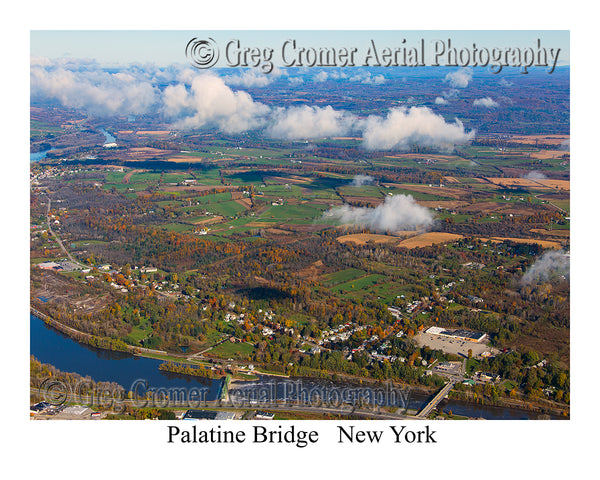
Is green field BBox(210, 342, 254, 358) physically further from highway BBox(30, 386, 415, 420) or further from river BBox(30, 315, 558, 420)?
highway BBox(30, 386, 415, 420)

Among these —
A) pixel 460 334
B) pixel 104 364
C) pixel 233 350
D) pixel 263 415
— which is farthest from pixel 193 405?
pixel 460 334

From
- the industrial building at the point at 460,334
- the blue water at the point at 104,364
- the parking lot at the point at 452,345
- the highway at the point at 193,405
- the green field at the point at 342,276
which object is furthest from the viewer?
the green field at the point at 342,276

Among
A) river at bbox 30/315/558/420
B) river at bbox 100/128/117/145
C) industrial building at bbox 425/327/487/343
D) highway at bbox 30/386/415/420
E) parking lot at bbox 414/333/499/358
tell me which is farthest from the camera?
river at bbox 100/128/117/145

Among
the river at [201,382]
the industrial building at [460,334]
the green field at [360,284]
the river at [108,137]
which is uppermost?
the river at [108,137]

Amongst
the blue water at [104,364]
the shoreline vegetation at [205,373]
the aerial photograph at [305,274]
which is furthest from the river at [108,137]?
the blue water at [104,364]

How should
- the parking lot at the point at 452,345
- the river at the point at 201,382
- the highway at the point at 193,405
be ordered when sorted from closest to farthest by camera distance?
1. the highway at the point at 193,405
2. the river at the point at 201,382
3. the parking lot at the point at 452,345

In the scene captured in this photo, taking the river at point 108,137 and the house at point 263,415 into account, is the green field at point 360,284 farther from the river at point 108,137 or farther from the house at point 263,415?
the river at point 108,137

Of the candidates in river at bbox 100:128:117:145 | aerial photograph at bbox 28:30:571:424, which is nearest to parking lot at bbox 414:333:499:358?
aerial photograph at bbox 28:30:571:424
